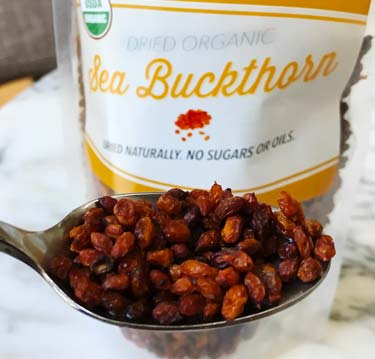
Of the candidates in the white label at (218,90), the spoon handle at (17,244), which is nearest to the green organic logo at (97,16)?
the white label at (218,90)

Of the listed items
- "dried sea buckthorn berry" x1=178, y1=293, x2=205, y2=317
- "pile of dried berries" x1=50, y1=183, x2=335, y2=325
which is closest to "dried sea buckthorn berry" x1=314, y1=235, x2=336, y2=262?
"pile of dried berries" x1=50, y1=183, x2=335, y2=325

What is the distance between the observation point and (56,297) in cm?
59

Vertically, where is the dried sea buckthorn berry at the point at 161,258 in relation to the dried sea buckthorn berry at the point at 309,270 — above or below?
above

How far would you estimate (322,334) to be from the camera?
0.56 m

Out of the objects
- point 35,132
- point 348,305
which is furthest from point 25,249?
point 35,132

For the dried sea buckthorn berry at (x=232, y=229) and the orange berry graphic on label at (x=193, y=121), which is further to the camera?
the orange berry graphic on label at (x=193, y=121)

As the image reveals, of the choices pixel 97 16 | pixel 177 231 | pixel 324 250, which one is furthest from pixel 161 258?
pixel 97 16

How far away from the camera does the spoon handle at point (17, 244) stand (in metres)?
0.50

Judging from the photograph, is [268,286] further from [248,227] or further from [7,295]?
[7,295]

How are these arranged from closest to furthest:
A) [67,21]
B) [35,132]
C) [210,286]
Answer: [210,286], [67,21], [35,132]

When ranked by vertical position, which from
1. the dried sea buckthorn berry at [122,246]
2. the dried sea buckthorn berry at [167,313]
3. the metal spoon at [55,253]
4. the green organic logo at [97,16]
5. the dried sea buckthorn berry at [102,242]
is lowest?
the metal spoon at [55,253]

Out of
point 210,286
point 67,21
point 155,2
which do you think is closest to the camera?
point 210,286

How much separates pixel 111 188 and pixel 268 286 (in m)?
0.27

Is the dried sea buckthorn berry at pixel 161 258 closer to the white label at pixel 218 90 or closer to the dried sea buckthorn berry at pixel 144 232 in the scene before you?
the dried sea buckthorn berry at pixel 144 232
